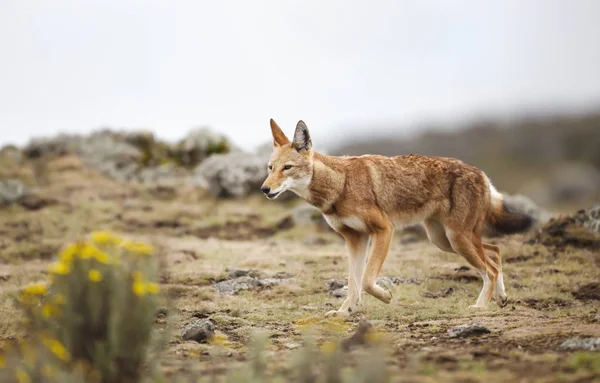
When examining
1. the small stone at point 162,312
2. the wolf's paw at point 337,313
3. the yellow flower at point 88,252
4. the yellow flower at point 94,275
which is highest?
the yellow flower at point 88,252

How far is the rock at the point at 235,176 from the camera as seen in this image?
27.4m

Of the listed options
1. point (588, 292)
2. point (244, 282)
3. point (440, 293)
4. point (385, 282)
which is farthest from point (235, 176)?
point (588, 292)

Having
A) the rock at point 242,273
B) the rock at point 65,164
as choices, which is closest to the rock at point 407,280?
the rock at point 242,273

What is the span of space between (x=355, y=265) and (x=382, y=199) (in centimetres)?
114

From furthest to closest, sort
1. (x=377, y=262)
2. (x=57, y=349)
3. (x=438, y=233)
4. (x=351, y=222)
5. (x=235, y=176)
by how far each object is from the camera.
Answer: (x=235, y=176) → (x=438, y=233) → (x=351, y=222) → (x=377, y=262) → (x=57, y=349)

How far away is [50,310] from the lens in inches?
231

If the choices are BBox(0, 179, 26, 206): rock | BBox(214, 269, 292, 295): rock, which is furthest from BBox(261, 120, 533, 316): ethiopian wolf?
BBox(0, 179, 26, 206): rock

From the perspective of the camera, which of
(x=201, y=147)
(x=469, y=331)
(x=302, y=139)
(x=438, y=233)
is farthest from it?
(x=201, y=147)

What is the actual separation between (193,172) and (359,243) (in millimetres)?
20053

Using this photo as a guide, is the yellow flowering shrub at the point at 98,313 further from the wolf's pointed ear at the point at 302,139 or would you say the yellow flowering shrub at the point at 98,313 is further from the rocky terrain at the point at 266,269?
the wolf's pointed ear at the point at 302,139

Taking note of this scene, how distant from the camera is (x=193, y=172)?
3038 cm

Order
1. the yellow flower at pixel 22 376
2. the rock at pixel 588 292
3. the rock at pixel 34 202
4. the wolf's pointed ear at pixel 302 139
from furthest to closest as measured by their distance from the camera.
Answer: the rock at pixel 34 202 → the rock at pixel 588 292 → the wolf's pointed ear at pixel 302 139 → the yellow flower at pixel 22 376

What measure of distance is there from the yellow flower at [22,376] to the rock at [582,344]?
5175 millimetres

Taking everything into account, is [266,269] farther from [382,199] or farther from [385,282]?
[382,199]
